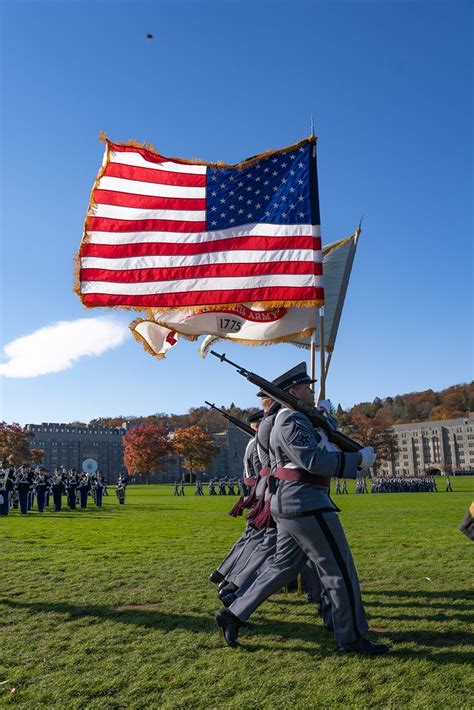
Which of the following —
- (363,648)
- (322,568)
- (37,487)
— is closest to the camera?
(363,648)

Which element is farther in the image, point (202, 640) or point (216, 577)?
point (216, 577)

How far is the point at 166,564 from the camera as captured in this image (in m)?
9.88

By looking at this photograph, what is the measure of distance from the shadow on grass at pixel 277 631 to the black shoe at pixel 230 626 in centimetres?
13

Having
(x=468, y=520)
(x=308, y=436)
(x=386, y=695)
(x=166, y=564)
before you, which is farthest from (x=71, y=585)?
(x=468, y=520)

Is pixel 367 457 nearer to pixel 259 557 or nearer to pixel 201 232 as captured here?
pixel 259 557

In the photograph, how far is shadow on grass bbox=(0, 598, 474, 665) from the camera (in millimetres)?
5113

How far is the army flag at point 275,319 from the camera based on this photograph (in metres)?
10.3

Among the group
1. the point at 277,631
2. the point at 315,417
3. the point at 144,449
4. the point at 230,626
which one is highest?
the point at 315,417

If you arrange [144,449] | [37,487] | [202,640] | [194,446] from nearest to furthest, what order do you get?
[202,640]
[37,487]
[194,446]
[144,449]

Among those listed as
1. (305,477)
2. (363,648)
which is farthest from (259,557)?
(363,648)

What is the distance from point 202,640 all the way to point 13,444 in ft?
305

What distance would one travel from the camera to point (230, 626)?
5371 millimetres

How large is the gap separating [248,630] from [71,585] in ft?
10.8

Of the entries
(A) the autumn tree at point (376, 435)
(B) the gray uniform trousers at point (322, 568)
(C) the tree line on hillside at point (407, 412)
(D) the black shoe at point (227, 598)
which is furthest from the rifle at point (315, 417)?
(C) the tree line on hillside at point (407, 412)
